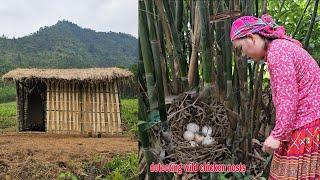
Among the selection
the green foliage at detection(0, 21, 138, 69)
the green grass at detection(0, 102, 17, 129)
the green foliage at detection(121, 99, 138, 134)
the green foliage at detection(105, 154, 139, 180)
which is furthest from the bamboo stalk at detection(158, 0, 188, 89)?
the green grass at detection(0, 102, 17, 129)

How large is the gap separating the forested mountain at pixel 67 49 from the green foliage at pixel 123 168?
365cm

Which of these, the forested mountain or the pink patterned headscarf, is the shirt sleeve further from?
the forested mountain

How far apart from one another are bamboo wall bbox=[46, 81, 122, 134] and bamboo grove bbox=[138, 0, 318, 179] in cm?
491

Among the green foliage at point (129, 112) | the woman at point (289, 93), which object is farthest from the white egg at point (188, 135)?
the green foliage at point (129, 112)

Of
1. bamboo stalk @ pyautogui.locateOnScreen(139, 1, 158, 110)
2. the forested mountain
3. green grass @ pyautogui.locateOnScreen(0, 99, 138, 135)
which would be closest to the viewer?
bamboo stalk @ pyautogui.locateOnScreen(139, 1, 158, 110)

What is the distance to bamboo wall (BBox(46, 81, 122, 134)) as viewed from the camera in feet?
22.4

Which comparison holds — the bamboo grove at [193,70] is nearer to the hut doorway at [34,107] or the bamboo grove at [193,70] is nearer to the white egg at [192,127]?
the white egg at [192,127]

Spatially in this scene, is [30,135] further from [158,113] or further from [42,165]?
[158,113]

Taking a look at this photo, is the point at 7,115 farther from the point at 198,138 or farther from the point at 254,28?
the point at 254,28

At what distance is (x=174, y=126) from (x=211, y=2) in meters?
0.49

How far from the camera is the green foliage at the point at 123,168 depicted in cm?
278

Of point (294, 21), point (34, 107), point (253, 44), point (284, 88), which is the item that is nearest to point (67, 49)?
point (34, 107)

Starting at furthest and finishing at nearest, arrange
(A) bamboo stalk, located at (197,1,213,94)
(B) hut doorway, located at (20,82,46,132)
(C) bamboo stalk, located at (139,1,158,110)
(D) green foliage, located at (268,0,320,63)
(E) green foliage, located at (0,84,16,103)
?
(E) green foliage, located at (0,84,16,103), (B) hut doorway, located at (20,82,46,132), (D) green foliage, located at (268,0,320,63), (C) bamboo stalk, located at (139,1,158,110), (A) bamboo stalk, located at (197,1,213,94)

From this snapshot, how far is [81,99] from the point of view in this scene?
23.3 ft
